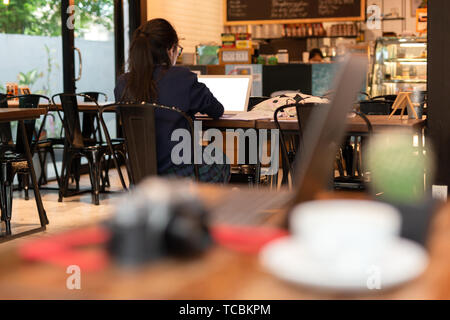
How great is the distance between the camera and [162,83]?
3.31m

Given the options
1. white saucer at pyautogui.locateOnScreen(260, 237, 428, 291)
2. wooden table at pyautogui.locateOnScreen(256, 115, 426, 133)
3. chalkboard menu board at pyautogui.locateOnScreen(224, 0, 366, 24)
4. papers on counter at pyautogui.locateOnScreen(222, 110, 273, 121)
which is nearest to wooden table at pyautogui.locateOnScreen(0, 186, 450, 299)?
white saucer at pyautogui.locateOnScreen(260, 237, 428, 291)

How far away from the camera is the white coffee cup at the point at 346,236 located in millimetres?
796

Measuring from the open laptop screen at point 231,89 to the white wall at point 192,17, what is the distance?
5044mm

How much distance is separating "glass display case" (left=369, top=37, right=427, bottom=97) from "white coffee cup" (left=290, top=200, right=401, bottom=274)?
695cm

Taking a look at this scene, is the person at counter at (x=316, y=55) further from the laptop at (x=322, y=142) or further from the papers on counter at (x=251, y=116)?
the laptop at (x=322, y=142)

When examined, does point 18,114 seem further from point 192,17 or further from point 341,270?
point 192,17

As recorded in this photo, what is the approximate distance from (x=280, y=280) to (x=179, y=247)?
0.13m

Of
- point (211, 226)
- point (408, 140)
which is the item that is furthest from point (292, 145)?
point (211, 226)

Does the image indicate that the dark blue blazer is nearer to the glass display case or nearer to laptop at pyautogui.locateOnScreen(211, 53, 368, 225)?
laptop at pyautogui.locateOnScreen(211, 53, 368, 225)

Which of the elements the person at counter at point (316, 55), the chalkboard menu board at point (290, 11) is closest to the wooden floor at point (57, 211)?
the person at counter at point (316, 55)

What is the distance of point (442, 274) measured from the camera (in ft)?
2.72

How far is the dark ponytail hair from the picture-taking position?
326 cm

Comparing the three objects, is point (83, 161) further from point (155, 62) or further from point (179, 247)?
point (179, 247)

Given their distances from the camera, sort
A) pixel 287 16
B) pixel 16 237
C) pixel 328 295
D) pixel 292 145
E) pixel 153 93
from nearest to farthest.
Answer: pixel 328 295
pixel 153 93
pixel 16 237
pixel 292 145
pixel 287 16
